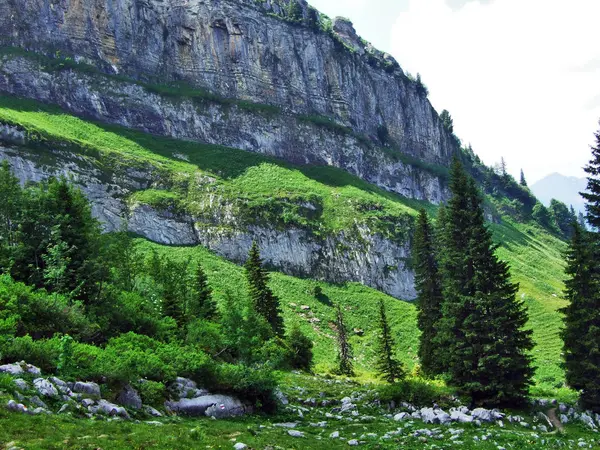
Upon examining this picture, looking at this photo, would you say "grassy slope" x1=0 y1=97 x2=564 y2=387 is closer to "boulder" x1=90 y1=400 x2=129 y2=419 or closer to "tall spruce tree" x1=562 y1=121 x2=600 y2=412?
"tall spruce tree" x1=562 y1=121 x2=600 y2=412

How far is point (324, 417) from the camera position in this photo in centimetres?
2230

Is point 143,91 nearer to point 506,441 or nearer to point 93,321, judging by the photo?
point 93,321

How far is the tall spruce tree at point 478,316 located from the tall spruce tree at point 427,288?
354 inches

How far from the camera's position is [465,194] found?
31531 mm

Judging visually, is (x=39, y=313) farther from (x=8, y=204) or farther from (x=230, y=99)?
(x=230, y=99)

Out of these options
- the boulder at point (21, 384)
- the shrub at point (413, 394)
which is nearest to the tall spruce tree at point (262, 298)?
the shrub at point (413, 394)

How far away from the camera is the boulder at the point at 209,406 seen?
60.3 feet

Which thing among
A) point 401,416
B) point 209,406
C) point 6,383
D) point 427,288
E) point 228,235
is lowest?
point 401,416

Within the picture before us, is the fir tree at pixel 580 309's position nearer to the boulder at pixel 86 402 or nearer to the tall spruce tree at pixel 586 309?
the tall spruce tree at pixel 586 309

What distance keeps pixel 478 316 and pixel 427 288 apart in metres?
13.8

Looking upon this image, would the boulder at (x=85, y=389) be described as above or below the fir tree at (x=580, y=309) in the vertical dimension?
below

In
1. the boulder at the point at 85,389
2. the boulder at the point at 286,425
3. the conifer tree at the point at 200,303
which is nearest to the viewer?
the boulder at the point at 85,389

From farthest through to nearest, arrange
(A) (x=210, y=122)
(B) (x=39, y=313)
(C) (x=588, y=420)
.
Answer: (A) (x=210, y=122) < (C) (x=588, y=420) < (B) (x=39, y=313)

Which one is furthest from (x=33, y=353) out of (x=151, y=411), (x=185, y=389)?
(x=185, y=389)
